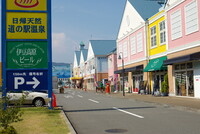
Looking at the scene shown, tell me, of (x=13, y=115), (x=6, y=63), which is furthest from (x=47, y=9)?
(x=13, y=115)

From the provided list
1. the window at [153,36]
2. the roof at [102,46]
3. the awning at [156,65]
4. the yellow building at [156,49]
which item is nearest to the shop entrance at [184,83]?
the awning at [156,65]

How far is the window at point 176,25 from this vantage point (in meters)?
22.0

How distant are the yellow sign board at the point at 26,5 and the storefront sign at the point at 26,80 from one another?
362 centimetres

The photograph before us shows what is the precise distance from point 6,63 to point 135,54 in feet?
73.8

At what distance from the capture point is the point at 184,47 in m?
21.1

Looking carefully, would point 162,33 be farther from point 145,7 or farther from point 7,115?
point 7,115

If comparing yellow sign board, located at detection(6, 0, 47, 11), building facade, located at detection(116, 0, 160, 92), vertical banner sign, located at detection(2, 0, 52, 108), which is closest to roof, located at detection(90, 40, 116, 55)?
building facade, located at detection(116, 0, 160, 92)

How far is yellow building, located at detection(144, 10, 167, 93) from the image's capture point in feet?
84.8

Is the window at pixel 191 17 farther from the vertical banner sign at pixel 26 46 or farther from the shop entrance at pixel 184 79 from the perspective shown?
the vertical banner sign at pixel 26 46

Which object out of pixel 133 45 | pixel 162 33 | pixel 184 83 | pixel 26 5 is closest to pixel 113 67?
pixel 133 45

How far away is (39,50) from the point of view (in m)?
14.5

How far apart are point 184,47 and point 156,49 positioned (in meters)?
6.73

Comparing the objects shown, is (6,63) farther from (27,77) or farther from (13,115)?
(13,115)

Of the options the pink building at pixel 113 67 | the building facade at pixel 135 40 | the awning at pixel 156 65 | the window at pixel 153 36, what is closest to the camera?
the awning at pixel 156 65
